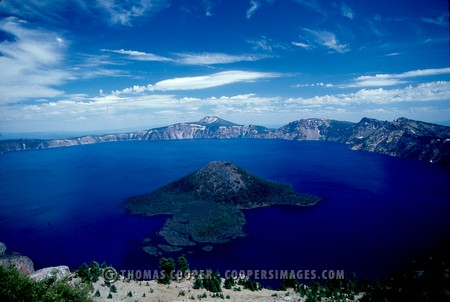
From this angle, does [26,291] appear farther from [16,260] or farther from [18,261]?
[16,260]

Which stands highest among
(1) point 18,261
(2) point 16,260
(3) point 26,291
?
(3) point 26,291

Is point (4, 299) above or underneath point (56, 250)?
above

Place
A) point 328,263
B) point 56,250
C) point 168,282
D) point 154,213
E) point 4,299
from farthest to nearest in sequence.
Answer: point 154,213 < point 56,250 < point 328,263 < point 168,282 < point 4,299

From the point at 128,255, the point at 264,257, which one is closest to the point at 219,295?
the point at 264,257

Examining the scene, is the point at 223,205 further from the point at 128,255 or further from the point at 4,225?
the point at 4,225

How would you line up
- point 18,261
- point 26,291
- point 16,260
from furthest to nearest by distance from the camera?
point 16,260
point 18,261
point 26,291
